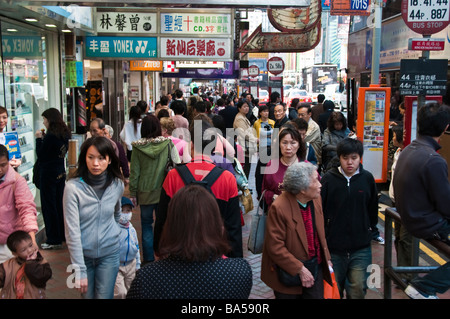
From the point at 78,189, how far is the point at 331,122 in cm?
531

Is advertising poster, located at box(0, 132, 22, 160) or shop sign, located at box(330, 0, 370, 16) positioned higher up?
shop sign, located at box(330, 0, 370, 16)

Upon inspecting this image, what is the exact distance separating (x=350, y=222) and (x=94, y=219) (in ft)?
7.29

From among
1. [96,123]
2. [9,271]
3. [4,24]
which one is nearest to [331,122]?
[96,123]

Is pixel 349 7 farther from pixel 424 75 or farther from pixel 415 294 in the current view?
pixel 415 294

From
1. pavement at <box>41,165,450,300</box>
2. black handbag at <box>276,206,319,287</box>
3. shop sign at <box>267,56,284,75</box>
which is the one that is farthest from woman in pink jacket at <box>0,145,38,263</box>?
shop sign at <box>267,56,284,75</box>

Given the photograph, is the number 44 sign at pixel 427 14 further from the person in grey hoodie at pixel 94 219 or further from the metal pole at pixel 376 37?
the person in grey hoodie at pixel 94 219

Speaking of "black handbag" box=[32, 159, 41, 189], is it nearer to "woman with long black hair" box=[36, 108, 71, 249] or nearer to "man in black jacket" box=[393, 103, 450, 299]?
"woman with long black hair" box=[36, 108, 71, 249]

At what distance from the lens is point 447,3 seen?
827cm

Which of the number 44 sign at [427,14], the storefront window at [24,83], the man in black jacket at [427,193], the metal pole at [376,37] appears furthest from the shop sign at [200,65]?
the man in black jacket at [427,193]

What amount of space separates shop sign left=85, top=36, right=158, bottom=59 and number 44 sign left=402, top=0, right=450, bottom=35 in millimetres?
4731

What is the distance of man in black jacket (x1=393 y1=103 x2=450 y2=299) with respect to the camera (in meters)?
4.05

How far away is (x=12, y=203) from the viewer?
4.38 m

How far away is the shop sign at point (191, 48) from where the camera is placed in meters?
10.5

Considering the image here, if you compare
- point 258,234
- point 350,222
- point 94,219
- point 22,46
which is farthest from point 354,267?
point 22,46
